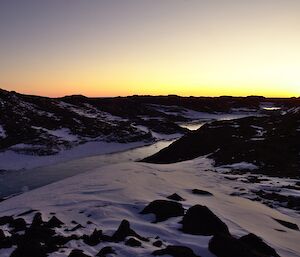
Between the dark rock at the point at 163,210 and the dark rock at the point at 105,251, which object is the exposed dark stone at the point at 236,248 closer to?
the dark rock at the point at 105,251

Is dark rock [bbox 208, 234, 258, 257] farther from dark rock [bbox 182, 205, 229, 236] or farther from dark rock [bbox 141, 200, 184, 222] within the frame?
dark rock [bbox 141, 200, 184, 222]

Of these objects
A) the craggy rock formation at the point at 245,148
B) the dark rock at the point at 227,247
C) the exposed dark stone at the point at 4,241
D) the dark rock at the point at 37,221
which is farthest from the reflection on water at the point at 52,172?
the dark rock at the point at 227,247

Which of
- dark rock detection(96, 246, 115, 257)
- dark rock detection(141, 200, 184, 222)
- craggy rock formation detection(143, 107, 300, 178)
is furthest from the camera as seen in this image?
craggy rock formation detection(143, 107, 300, 178)

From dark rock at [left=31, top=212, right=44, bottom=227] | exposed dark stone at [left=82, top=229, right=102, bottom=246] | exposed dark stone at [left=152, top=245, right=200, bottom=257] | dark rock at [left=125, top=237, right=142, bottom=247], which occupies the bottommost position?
dark rock at [left=31, top=212, right=44, bottom=227]

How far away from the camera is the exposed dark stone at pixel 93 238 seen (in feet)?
40.4

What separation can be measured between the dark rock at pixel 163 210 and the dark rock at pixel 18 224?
Answer: 447 cm

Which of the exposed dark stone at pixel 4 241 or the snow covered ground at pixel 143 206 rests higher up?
the exposed dark stone at pixel 4 241

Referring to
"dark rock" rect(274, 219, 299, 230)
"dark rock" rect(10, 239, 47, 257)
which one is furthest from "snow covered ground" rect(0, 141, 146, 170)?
Answer: "dark rock" rect(10, 239, 47, 257)

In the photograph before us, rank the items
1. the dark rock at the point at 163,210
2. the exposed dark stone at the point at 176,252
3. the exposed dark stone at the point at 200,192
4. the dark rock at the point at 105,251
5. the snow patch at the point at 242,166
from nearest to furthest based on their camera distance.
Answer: the exposed dark stone at the point at 176,252
the dark rock at the point at 105,251
the dark rock at the point at 163,210
the exposed dark stone at the point at 200,192
the snow patch at the point at 242,166

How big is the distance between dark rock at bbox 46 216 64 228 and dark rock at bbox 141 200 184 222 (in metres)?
3.28

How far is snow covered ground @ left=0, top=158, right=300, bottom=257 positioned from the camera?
12859 mm

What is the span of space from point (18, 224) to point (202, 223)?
642 cm

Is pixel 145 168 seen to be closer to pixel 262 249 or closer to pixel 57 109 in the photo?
pixel 262 249

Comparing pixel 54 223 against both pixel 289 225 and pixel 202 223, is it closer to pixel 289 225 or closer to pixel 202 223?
pixel 202 223
